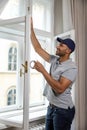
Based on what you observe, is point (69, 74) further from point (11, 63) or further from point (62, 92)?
point (11, 63)

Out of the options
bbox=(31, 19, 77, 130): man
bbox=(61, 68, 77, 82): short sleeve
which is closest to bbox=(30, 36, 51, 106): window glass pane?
bbox=(31, 19, 77, 130): man

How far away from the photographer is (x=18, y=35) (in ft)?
8.70

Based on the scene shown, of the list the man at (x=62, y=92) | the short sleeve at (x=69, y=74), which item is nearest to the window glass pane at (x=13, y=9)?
the man at (x=62, y=92)

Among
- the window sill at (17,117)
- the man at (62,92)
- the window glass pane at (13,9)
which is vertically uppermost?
the window glass pane at (13,9)

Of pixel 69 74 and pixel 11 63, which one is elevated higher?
pixel 11 63

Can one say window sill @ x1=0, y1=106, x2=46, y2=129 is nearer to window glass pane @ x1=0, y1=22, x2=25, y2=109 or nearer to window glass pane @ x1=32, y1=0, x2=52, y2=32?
window glass pane @ x1=0, y1=22, x2=25, y2=109

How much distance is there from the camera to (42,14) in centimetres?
307

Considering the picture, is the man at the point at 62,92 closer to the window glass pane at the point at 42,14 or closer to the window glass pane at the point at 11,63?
the window glass pane at the point at 11,63

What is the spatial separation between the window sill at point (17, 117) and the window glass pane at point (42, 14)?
1146mm

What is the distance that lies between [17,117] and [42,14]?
1.50 meters

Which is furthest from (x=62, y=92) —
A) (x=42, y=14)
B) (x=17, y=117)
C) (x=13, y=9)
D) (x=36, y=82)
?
(x=42, y=14)

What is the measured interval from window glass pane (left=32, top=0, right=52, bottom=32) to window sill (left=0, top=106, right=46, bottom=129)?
45.1 inches

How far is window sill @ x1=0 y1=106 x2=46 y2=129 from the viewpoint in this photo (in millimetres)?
2109

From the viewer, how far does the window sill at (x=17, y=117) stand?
211 centimetres
